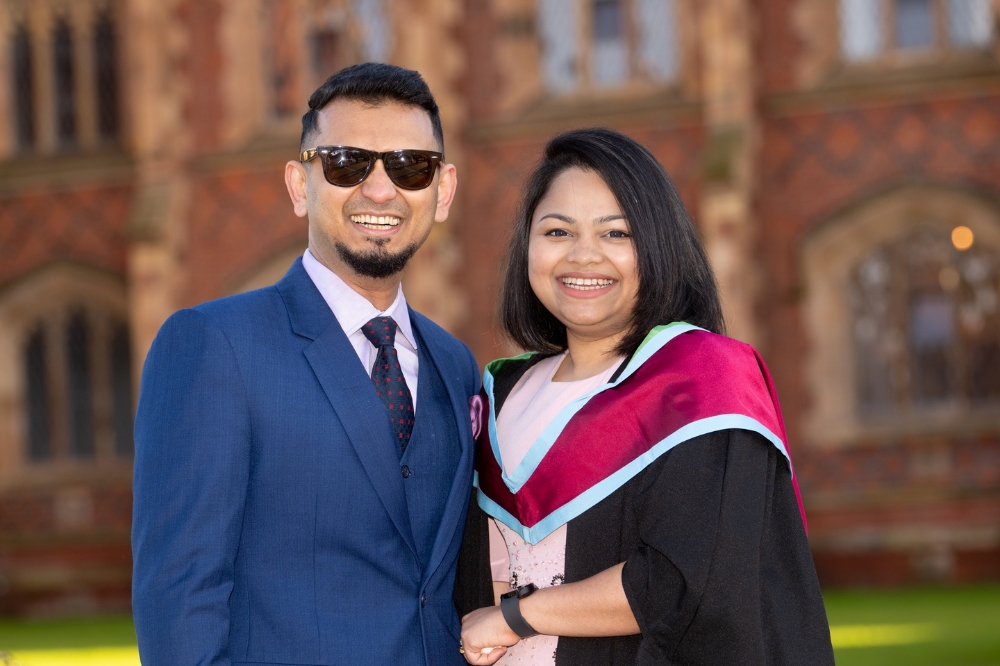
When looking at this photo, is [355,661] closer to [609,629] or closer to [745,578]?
[609,629]

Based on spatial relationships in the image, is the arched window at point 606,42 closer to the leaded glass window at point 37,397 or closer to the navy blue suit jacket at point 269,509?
the leaded glass window at point 37,397

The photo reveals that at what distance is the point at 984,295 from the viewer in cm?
1095

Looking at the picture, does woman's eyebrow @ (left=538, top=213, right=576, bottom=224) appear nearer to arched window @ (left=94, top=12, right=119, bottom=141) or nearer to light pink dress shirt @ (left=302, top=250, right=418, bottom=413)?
light pink dress shirt @ (left=302, top=250, right=418, bottom=413)

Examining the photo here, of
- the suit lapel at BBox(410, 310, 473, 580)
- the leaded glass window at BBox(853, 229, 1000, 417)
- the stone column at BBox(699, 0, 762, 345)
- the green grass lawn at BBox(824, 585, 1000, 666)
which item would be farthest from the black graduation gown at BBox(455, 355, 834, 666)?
the leaded glass window at BBox(853, 229, 1000, 417)

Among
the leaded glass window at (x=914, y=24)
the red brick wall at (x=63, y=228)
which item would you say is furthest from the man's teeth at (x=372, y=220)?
the red brick wall at (x=63, y=228)

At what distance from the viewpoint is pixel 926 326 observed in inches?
438

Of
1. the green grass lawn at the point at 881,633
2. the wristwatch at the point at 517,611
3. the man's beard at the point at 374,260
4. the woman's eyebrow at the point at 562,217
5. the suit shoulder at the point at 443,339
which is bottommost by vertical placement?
the green grass lawn at the point at 881,633

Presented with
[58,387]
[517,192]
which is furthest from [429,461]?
[58,387]

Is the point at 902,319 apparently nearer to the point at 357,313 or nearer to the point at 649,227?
the point at 649,227

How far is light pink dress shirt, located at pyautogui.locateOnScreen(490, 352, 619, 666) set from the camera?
235 centimetres

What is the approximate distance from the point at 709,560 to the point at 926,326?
980 centimetres

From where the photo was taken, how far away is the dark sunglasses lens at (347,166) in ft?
7.85

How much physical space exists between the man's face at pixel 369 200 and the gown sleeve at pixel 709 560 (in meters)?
0.72

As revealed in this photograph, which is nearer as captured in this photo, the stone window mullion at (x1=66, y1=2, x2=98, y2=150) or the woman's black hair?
the woman's black hair
